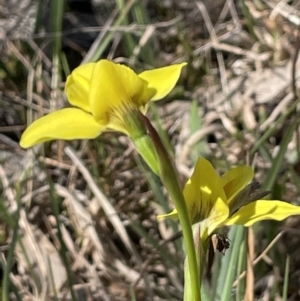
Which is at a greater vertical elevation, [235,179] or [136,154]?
[235,179]

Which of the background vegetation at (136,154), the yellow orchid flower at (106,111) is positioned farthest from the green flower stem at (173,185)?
the background vegetation at (136,154)

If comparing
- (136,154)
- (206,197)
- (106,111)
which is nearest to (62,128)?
(106,111)

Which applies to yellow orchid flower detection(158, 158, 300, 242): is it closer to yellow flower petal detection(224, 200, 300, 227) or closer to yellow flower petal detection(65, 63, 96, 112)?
yellow flower petal detection(224, 200, 300, 227)

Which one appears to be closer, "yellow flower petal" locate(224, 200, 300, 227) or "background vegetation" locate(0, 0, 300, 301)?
"yellow flower petal" locate(224, 200, 300, 227)

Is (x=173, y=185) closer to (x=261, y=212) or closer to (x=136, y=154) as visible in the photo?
(x=261, y=212)

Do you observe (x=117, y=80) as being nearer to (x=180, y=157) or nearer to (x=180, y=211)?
(x=180, y=211)

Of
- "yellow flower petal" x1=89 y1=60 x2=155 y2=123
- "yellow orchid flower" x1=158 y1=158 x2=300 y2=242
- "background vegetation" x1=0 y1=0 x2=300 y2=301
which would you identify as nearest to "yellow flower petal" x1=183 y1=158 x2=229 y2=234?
"yellow orchid flower" x1=158 y1=158 x2=300 y2=242
